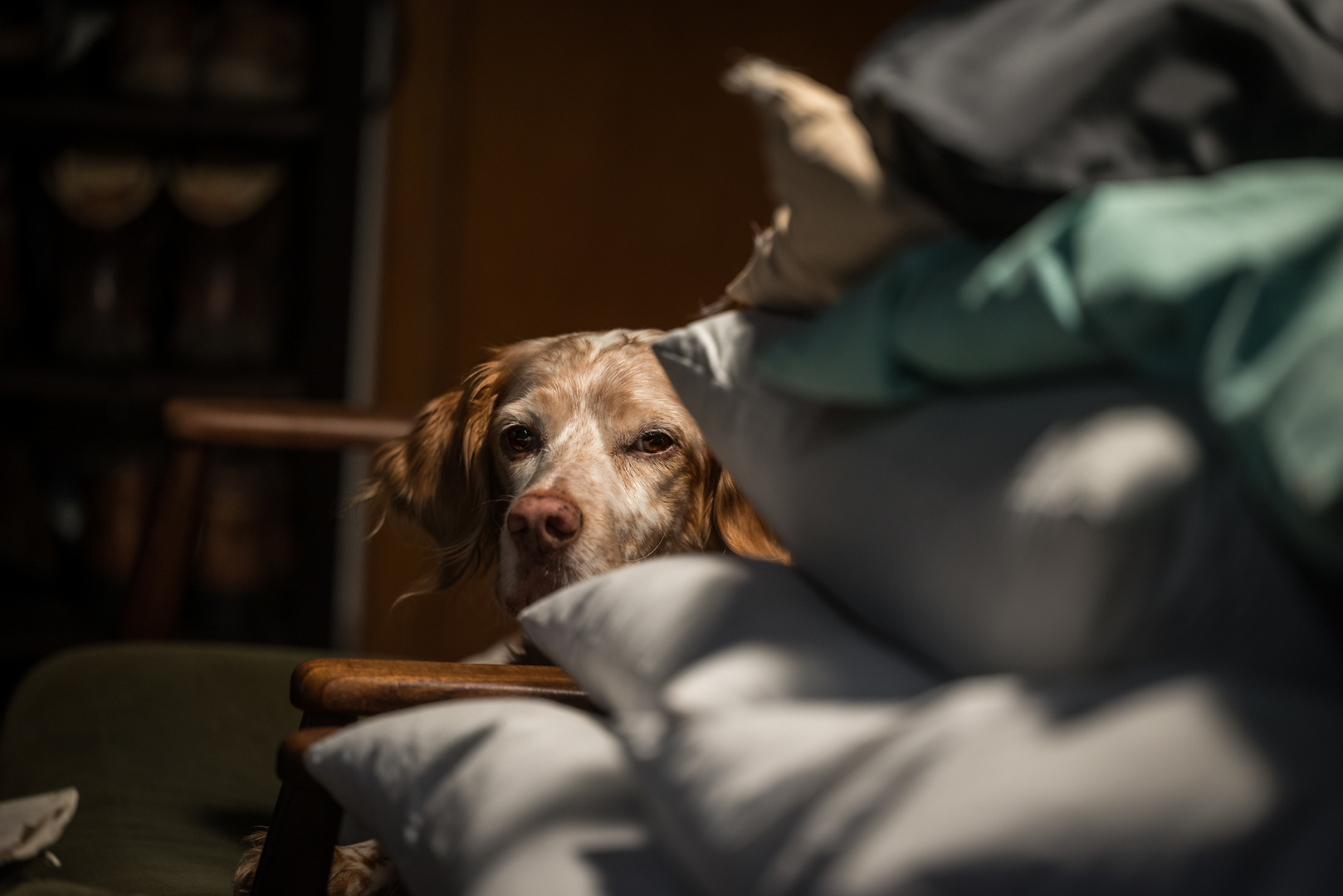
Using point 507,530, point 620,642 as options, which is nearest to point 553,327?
point 507,530

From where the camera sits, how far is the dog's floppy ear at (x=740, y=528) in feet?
4.19

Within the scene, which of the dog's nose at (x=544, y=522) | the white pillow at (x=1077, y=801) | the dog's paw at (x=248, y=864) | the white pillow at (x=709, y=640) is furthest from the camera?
the dog's nose at (x=544, y=522)

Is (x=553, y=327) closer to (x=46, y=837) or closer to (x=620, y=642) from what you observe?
(x=46, y=837)

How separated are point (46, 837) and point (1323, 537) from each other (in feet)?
3.20

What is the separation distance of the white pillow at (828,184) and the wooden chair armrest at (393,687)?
37 centimetres

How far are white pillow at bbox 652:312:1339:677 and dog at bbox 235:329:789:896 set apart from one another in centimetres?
67

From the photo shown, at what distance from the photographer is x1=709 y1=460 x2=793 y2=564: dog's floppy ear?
128 centimetres

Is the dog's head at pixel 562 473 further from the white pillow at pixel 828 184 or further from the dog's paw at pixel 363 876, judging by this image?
the white pillow at pixel 828 184

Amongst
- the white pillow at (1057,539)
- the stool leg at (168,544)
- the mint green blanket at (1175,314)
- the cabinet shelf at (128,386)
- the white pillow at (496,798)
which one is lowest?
the cabinet shelf at (128,386)

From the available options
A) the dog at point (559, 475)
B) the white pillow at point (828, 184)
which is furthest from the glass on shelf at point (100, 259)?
the white pillow at point (828, 184)

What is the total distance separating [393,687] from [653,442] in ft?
2.24

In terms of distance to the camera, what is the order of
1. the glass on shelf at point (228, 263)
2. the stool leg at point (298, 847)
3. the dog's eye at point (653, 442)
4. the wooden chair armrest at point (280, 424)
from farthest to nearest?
the glass on shelf at point (228, 263) < the wooden chair armrest at point (280, 424) < the dog's eye at point (653, 442) < the stool leg at point (298, 847)

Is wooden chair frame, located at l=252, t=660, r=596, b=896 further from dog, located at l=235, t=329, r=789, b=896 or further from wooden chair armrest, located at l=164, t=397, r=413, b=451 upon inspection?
wooden chair armrest, located at l=164, t=397, r=413, b=451

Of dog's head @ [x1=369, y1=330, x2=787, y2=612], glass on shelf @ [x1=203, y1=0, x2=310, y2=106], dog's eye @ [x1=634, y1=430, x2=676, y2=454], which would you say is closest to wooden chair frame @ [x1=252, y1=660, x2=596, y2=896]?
dog's head @ [x1=369, y1=330, x2=787, y2=612]
